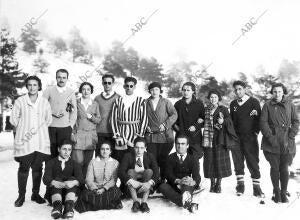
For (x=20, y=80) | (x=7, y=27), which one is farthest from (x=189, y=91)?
(x=7, y=27)

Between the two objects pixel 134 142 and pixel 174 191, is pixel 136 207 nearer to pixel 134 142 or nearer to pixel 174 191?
pixel 174 191

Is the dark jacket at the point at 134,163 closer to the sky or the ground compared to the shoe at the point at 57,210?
closer to the sky

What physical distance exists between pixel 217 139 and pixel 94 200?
2370 millimetres

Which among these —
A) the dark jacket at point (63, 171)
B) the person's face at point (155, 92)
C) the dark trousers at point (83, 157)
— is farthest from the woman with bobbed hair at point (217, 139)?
the dark jacket at point (63, 171)

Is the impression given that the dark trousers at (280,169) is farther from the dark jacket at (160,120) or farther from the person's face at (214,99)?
the dark jacket at (160,120)

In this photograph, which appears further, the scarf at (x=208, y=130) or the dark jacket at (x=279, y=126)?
the scarf at (x=208, y=130)

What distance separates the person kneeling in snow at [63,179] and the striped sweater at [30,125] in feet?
1.05

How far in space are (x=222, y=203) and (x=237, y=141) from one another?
1.16 metres

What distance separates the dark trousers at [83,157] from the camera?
16.9 ft

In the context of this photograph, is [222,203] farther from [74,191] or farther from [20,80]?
[20,80]

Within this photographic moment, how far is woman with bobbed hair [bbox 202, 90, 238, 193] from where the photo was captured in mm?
5488

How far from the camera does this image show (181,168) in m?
5.09

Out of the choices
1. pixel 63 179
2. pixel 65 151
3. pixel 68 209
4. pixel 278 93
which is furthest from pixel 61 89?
pixel 278 93

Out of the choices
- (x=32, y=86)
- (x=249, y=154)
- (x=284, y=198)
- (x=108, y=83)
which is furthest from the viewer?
(x=249, y=154)
